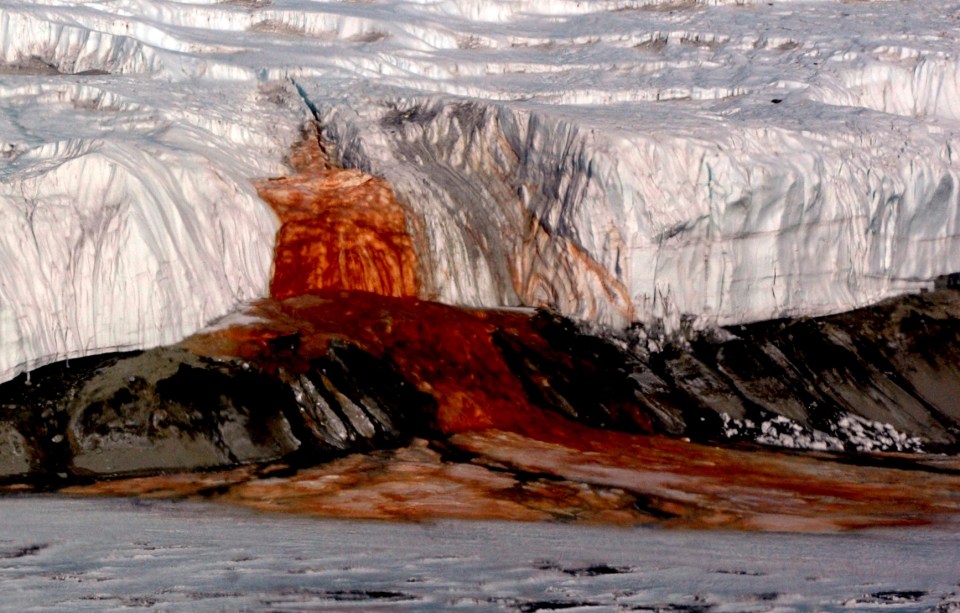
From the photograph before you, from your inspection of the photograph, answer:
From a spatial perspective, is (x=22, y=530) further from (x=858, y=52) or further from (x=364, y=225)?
(x=858, y=52)

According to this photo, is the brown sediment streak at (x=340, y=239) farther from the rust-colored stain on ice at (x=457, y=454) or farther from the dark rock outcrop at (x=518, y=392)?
the dark rock outcrop at (x=518, y=392)

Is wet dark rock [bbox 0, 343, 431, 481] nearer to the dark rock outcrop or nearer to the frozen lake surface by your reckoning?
the dark rock outcrop

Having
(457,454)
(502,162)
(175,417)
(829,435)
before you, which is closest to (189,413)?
(175,417)

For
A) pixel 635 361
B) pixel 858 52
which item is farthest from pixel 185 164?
pixel 858 52

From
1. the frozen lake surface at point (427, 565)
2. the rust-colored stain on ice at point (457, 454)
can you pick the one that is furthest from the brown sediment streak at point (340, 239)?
the frozen lake surface at point (427, 565)

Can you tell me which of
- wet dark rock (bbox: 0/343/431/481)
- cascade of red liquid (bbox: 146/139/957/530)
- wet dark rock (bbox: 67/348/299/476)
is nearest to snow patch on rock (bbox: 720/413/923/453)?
cascade of red liquid (bbox: 146/139/957/530)

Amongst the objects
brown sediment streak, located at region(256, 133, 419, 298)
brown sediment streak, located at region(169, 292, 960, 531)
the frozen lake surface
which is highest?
brown sediment streak, located at region(256, 133, 419, 298)
